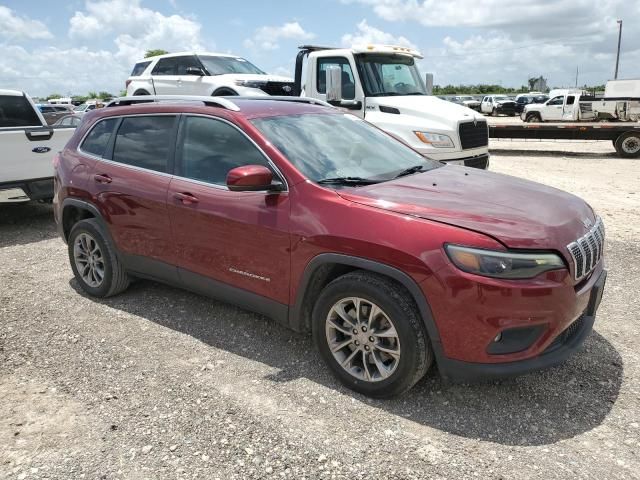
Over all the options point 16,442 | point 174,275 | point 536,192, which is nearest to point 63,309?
point 174,275

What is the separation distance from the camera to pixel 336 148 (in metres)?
3.73

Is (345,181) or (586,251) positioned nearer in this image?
(586,251)

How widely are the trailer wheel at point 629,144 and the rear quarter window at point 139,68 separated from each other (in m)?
13.1

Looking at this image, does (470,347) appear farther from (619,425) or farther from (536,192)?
(536,192)

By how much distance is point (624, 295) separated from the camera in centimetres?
465

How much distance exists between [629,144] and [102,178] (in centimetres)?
1544

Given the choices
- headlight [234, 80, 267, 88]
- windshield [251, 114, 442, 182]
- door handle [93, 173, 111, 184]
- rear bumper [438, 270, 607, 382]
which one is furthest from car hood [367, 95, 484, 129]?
rear bumper [438, 270, 607, 382]

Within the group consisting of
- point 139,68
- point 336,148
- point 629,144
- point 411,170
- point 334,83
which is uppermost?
point 139,68

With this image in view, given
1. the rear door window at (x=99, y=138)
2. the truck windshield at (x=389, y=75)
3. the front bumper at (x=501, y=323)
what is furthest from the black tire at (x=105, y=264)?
the truck windshield at (x=389, y=75)

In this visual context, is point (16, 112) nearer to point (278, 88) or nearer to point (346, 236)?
point (278, 88)

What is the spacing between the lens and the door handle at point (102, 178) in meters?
4.35

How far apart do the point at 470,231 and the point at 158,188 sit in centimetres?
236

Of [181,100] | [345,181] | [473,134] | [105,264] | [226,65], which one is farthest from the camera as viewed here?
[226,65]

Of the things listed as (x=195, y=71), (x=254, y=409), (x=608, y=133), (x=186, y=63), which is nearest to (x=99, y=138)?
(x=254, y=409)
